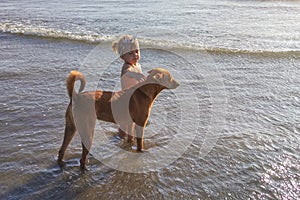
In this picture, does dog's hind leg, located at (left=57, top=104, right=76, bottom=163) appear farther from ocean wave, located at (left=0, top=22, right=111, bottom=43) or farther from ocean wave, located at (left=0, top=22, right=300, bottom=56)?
ocean wave, located at (left=0, top=22, right=111, bottom=43)

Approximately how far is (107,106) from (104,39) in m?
7.90

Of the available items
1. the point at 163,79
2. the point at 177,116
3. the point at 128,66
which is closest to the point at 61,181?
the point at 163,79

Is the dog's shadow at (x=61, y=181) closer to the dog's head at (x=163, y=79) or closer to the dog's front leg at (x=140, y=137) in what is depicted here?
the dog's front leg at (x=140, y=137)

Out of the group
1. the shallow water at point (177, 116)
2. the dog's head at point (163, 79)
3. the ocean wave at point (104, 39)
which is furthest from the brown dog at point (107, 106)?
the ocean wave at point (104, 39)

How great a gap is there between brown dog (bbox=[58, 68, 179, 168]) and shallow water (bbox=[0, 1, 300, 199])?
50cm

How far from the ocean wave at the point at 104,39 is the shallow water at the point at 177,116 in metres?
0.04

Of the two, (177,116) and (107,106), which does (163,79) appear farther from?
(177,116)

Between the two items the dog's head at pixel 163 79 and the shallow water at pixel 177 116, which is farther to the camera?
the dog's head at pixel 163 79

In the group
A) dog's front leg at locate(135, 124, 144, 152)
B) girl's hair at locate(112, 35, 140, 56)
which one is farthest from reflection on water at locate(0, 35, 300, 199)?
girl's hair at locate(112, 35, 140, 56)

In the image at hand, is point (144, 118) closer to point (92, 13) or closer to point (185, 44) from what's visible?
point (185, 44)

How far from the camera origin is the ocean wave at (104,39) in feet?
30.9

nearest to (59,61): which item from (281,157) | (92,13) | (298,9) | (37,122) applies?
(37,122)

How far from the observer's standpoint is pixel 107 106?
12.9ft

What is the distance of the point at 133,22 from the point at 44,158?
993 centimetres
